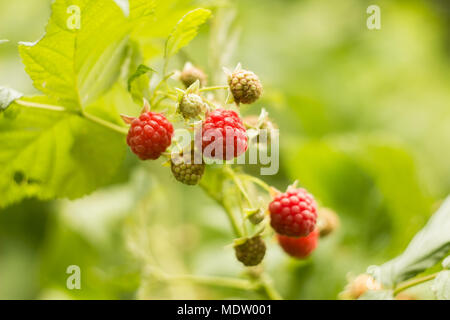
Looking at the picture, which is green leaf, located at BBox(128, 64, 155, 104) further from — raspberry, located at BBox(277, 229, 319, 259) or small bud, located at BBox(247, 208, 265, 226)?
raspberry, located at BBox(277, 229, 319, 259)

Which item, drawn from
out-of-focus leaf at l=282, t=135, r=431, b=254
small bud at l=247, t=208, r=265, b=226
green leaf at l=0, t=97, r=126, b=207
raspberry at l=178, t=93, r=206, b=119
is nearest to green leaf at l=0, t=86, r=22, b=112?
green leaf at l=0, t=97, r=126, b=207

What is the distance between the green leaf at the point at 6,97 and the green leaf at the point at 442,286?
2.67ft

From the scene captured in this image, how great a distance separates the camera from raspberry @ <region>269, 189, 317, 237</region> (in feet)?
3.41

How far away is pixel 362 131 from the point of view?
2.83 metres

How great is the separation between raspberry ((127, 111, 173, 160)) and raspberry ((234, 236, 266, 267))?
9.4 inches

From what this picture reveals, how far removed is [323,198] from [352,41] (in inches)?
63.6

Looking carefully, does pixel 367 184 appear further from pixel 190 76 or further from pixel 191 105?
pixel 191 105

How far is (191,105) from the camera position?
3.23 ft

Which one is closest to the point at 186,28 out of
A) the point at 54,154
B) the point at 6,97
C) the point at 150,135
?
the point at 150,135

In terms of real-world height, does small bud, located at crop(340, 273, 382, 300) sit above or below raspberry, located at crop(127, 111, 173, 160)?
below

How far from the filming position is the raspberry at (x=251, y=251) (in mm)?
1054

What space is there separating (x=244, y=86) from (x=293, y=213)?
9.9 inches
